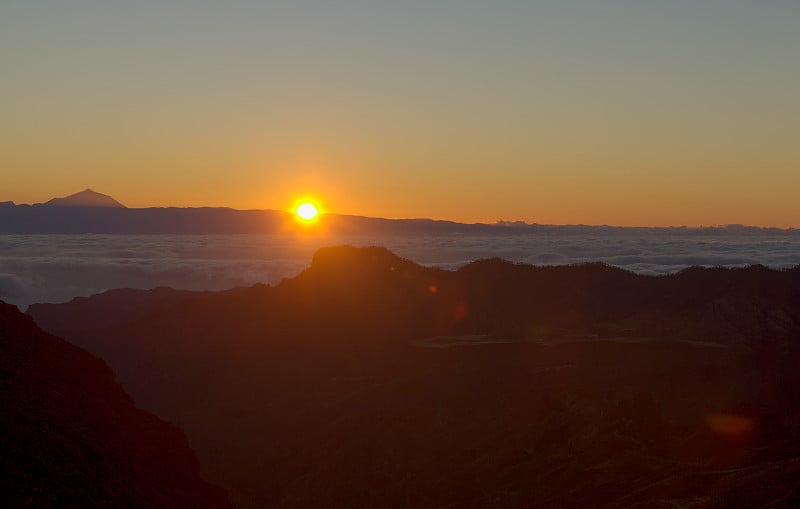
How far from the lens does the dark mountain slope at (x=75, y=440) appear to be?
59.9 ft

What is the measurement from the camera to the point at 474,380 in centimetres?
6003

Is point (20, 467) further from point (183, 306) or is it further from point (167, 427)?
point (183, 306)

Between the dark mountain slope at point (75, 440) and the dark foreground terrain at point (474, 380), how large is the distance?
1463 cm

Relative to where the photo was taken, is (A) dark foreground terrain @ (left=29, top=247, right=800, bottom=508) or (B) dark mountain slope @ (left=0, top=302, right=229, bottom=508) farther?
(A) dark foreground terrain @ (left=29, top=247, right=800, bottom=508)

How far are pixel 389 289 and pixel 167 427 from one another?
64058mm

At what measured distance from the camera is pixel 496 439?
46.6 m

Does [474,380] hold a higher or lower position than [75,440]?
lower

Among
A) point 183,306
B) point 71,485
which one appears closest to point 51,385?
point 71,485

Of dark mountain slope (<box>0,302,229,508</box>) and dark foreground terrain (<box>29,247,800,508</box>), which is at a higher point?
dark mountain slope (<box>0,302,229,508</box>)

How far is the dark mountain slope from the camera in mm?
18250

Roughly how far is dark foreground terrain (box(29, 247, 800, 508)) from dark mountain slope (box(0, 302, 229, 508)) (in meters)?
14.6

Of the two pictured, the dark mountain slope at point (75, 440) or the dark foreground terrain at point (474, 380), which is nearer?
the dark mountain slope at point (75, 440)

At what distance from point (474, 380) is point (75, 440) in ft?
136

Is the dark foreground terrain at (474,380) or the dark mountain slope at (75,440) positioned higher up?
the dark mountain slope at (75,440)
